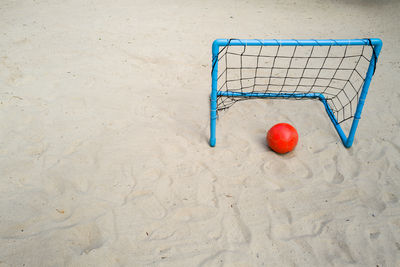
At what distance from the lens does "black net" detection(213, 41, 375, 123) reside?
405cm

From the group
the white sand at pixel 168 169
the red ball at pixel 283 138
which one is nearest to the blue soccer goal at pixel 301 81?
the white sand at pixel 168 169

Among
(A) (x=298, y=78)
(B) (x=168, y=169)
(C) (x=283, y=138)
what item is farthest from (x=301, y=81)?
(B) (x=168, y=169)

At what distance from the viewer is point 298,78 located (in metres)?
4.57

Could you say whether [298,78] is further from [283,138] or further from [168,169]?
[168,169]

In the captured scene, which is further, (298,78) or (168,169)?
(298,78)

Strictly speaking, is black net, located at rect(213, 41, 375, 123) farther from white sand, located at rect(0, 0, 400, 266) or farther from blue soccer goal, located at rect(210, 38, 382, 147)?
white sand, located at rect(0, 0, 400, 266)

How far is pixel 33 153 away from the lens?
3.19 meters

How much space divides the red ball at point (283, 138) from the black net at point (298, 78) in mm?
878

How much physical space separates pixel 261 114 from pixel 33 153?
283 cm

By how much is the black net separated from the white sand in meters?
0.24

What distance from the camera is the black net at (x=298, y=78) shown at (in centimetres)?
405

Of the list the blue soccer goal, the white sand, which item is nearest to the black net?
the blue soccer goal

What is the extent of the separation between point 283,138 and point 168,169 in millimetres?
1288

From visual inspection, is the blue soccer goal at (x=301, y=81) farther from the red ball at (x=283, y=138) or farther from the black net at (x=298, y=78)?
the red ball at (x=283, y=138)
